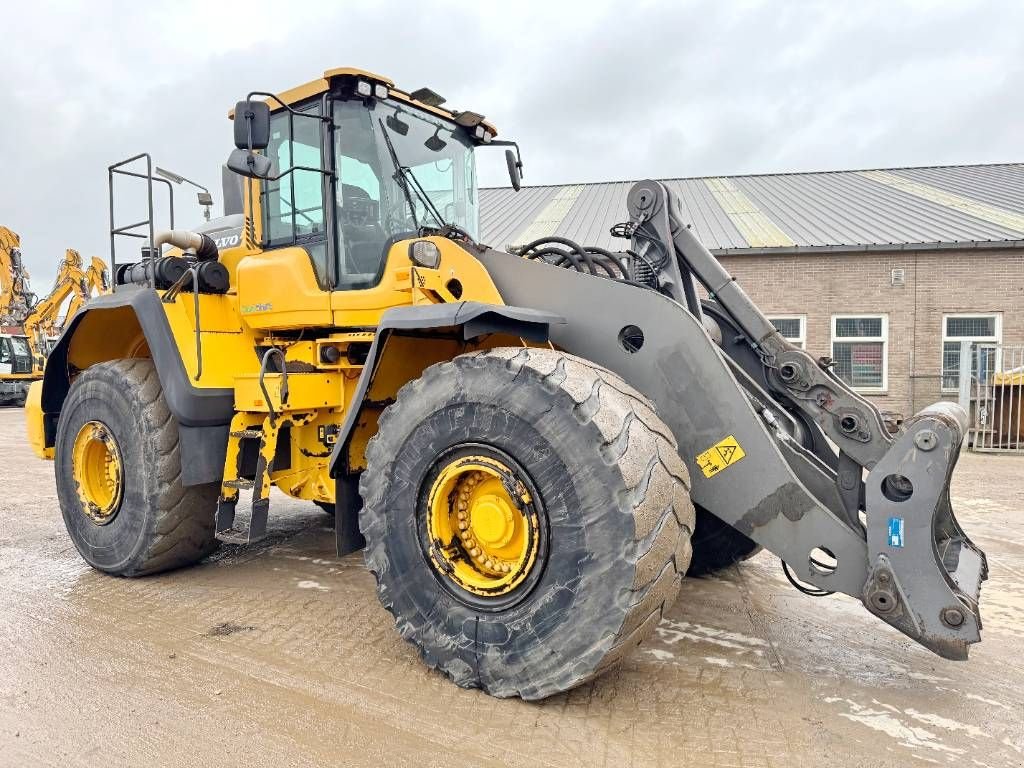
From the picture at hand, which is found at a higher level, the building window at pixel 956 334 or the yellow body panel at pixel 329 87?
the yellow body panel at pixel 329 87

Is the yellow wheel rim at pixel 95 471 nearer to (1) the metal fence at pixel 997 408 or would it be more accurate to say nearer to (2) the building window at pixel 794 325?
(1) the metal fence at pixel 997 408

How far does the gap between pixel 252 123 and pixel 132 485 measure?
2262 mm

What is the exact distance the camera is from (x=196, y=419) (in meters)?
4.06

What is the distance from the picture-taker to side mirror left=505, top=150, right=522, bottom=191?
4.76 metres

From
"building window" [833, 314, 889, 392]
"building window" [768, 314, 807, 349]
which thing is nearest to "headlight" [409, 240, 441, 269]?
"building window" [768, 314, 807, 349]

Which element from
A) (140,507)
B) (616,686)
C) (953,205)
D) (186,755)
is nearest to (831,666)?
(616,686)

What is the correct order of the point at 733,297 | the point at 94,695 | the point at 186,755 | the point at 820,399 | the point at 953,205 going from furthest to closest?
the point at 953,205
the point at 733,297
the point at 820,399
the point at 94,695
the point at 186,755

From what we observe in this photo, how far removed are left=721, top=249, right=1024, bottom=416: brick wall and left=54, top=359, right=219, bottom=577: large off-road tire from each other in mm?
13086

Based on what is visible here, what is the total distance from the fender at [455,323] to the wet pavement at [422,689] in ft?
3.34

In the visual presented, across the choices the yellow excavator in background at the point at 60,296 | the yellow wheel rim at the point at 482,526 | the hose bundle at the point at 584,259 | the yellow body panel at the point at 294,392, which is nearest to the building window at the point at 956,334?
the hose bundle at the point at 584,259

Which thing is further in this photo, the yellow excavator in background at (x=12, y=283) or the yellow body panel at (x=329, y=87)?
the yellow excavator in background at (x=12, y=283)

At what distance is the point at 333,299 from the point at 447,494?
148cm

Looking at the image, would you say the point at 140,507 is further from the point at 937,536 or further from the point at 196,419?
the point at 937,536

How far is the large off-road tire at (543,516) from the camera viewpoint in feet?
8.37
